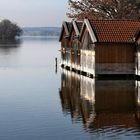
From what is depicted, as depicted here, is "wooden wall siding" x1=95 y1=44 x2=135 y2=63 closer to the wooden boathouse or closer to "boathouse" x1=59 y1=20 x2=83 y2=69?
the wooden boathouse

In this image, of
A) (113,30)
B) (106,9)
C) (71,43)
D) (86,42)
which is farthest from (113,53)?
(106,9)

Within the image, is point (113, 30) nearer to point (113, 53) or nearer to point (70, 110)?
point (113, 53)

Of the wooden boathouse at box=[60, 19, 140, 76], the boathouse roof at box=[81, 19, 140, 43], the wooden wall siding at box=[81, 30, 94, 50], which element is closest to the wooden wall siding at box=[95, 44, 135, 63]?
the wooden boathouse at box=[60, 19, 140, 76]

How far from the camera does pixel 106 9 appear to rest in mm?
71812

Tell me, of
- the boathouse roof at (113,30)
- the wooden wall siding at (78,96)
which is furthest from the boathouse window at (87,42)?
the wooden wall siding at (78,96)

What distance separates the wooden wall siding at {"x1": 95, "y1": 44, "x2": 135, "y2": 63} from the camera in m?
44.2

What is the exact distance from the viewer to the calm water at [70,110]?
22641mm

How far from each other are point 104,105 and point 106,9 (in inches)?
1690

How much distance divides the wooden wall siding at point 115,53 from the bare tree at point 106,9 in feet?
80.3

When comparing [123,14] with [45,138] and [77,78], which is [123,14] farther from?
[45,138]

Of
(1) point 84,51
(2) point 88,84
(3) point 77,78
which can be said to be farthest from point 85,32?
(2) point 88,84

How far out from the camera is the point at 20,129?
23359mm

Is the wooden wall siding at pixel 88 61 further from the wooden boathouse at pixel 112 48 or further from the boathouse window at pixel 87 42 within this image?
the boathouse window at pixel 87 42

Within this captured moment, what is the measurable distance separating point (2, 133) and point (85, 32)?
27506 mm
